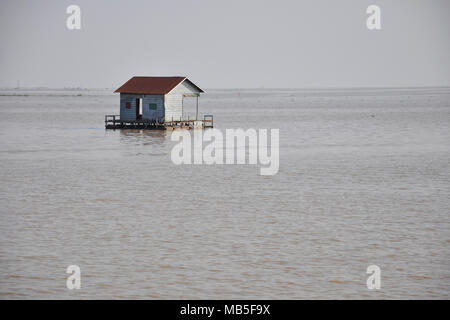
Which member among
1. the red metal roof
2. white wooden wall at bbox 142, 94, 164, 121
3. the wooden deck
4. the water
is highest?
the red metal roof

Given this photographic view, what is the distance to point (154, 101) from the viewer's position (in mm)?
56031

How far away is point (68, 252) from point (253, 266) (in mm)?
4358

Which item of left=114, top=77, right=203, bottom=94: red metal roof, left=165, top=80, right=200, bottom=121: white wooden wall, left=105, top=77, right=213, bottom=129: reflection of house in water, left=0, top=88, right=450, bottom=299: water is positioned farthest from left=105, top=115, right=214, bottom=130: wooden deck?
left=0, top=88, right=450, bottom=299: water

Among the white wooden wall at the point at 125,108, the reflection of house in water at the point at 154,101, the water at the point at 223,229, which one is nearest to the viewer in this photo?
the water at the point at 223,229

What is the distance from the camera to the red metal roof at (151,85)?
55688 millimetres

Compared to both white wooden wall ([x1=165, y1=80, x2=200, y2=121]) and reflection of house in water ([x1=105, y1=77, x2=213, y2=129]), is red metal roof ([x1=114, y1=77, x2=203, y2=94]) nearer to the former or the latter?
reflection of house in water ([x1=105, y1=77, x2=213, y2=129])

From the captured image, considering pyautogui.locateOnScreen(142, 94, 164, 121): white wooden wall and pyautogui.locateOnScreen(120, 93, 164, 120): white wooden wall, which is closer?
pyautogui.locateOnScreen(142, 94, 164, 121): white wooden wall

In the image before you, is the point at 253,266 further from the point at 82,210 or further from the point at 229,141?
the point at 229,141

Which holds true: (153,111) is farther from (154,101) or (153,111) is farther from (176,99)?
(176,99)

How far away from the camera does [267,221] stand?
746 inches

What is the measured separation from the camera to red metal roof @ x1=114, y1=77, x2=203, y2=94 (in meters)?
55.7

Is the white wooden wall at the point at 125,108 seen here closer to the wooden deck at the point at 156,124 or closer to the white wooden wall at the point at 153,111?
the wooden deck at the point at 156,124

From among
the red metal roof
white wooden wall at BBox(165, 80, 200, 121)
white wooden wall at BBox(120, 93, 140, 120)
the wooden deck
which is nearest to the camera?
the red metal roof

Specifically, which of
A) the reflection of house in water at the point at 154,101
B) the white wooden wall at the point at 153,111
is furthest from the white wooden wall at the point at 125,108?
the white wooden wall at the point at 153,111
